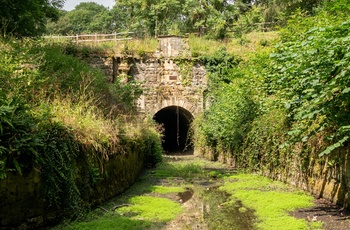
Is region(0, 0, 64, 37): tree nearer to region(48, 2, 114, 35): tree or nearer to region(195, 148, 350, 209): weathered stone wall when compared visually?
region(195, 148, 350, 209): weathered stone wall

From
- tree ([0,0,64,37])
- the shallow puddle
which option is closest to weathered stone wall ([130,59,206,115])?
tree ([0,0,64,37])

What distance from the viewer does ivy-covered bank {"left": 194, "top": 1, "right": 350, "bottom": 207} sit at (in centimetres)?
570

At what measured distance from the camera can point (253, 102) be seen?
1141 cm

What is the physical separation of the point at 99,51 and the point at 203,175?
950 centimetres

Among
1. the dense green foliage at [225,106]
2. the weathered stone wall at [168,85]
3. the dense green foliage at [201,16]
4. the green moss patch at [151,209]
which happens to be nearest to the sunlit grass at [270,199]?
the green moss patch at [151,209]

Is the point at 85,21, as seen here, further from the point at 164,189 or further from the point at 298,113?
the point at 298,113

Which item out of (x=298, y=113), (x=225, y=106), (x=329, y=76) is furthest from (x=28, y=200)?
(x=225, y=106)

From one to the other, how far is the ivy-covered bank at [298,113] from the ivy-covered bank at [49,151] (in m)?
3.49

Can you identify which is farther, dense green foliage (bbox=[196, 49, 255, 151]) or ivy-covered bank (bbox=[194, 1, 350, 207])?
dense green foliage (bbox=[196, 49, 255, 151])

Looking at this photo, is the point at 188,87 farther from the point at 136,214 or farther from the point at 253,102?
the point at 136,214

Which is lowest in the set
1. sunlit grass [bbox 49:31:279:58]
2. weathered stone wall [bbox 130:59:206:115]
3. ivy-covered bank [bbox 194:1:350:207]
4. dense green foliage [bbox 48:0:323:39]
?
ivy-covered bank [bbox 194:1:350:207]

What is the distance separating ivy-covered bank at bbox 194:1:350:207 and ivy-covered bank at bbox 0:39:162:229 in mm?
3488

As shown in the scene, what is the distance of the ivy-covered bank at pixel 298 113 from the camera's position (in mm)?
5695

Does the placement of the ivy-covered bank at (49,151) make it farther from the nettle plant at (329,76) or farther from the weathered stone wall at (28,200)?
the nettle plant at (329,76)
